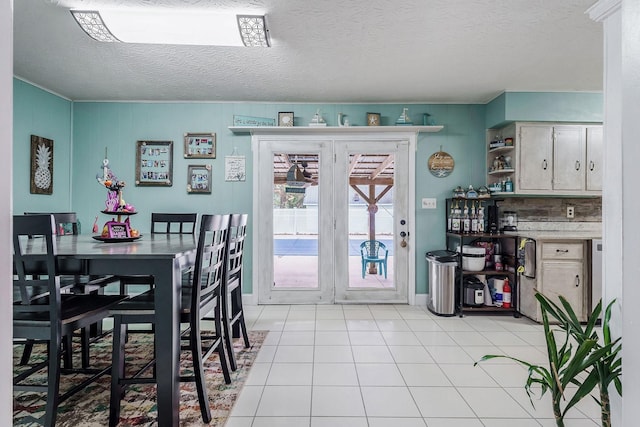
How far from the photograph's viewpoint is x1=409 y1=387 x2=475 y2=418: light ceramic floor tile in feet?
6.26

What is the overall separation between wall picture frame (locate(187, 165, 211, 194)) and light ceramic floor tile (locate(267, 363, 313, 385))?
2.33 meters

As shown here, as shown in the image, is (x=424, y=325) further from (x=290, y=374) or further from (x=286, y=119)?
(x=286, y=119)

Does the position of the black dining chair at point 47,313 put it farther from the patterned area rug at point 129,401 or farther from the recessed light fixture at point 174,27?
the recessed light fixture at point 174,27

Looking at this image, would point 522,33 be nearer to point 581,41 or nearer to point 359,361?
point 581,41

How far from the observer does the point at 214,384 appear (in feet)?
7.29

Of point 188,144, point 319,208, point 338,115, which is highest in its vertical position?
point 338,115

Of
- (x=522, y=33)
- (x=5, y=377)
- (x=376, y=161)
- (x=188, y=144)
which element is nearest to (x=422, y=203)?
(x=376, y=161)

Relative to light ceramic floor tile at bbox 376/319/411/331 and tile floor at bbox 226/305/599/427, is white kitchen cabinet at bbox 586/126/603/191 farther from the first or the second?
light ceramic floor tile at bbox 376/319/411/331

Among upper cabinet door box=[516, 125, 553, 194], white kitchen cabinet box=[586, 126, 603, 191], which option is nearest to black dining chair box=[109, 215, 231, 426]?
upper cabinet door box=[516, 125, 553, 194]

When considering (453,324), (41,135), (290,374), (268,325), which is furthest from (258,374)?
(41,135)

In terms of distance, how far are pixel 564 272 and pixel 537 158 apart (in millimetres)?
1196

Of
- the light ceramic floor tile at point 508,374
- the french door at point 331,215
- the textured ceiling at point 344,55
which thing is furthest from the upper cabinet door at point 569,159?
the light ceramic floor tile at point 508,374

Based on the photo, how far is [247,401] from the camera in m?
2.03

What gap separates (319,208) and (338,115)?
110 centimetres
